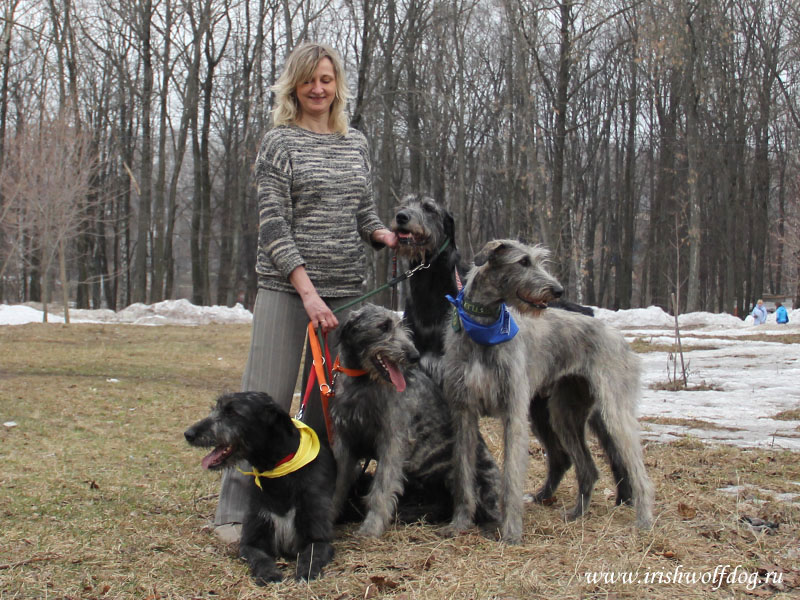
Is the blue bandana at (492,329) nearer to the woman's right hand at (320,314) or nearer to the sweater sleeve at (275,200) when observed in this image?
the woman's right hand at (320,314)

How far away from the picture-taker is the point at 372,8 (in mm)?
20344

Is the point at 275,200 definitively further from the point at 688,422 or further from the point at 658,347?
the point at 658,347

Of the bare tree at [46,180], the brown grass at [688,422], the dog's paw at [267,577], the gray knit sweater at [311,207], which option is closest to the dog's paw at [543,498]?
the gray knit sweater at [311,207]

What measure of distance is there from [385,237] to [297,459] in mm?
1480

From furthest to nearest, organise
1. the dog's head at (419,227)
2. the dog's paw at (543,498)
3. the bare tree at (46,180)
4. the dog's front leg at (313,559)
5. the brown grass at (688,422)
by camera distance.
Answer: the bare tree at (46,180) → the brown grass at (688,422) → the dog's paw at (543,498) → the dog's head at (419,227) → the dog's front leg at (313,559)

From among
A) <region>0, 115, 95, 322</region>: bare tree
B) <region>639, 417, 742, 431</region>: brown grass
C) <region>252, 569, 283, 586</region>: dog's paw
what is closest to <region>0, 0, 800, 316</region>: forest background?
<region>0, 115, 95, 322</region>: bare tree

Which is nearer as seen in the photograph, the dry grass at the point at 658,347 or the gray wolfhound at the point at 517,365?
the gray wolfhound at the point at 517,365

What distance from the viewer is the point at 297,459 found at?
3.69 metres

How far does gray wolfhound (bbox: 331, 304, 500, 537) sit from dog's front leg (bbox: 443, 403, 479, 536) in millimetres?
43

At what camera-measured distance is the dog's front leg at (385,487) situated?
3.95 m

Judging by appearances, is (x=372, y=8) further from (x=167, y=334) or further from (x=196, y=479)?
(x=196, y=479)

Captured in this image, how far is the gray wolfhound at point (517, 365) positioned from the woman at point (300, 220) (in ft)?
2.36

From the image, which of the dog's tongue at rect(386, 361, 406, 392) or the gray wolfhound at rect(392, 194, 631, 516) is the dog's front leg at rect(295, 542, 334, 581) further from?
the gray wolfhound at rect(392, 194, 631, 516)

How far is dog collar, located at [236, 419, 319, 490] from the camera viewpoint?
12.0ft
